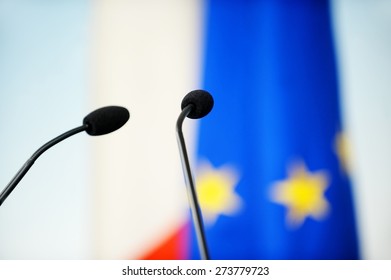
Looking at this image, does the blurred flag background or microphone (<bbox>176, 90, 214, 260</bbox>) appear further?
the blurred flag background

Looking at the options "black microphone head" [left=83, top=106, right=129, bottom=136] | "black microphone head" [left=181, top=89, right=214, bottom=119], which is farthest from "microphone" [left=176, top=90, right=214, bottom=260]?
"black microphone head" [left=83, top=106, right=129, bottom=136]

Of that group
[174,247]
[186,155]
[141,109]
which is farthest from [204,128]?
[186,155]

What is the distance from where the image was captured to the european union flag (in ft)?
4.17

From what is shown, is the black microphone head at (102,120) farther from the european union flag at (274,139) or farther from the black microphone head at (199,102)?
the european union flag at (274,139)

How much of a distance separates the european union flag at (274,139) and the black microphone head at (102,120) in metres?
0.75

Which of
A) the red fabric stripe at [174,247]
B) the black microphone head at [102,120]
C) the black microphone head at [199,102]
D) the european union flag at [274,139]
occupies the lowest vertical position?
→ the red fabric stripe at [174,247]

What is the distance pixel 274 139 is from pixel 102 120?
86 cm

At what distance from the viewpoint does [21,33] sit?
4.33ft

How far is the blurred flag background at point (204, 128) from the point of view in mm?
1251

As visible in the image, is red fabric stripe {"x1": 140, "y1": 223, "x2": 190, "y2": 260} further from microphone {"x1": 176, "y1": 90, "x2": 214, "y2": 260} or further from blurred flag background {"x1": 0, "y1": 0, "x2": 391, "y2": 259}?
microphone {"x1": 176, "y1": 90, "x2": 214, "y2": 260}

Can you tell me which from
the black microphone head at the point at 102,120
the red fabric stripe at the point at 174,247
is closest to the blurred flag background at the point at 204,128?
the red fabric stripe at the point at 174,247

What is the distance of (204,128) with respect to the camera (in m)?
1.34

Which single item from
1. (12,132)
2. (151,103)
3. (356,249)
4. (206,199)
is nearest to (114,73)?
(151,103)
